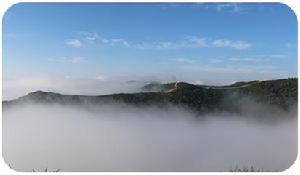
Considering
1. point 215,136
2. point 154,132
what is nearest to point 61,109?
point 154,132

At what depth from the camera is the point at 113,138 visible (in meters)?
6.47

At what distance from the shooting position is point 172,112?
6.57 metres

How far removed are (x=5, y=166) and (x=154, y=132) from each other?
46.4 inches

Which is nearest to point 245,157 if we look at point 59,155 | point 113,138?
point 113,138

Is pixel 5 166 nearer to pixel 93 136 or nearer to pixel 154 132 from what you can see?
pixel 93 136

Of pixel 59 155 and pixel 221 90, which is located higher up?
pixel 221 90

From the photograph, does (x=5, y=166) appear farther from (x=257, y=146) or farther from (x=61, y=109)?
(x=257, y=146)

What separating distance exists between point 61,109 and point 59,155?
0.36 metres

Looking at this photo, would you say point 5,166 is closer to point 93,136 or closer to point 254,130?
point 93,136

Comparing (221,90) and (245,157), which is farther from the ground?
(221,90)

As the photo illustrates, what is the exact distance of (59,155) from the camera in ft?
21.2

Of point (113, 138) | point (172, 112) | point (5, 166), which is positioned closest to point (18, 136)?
point (5, 166)

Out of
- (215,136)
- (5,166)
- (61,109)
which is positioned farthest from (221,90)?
(5,166)

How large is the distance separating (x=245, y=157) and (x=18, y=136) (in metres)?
1.78
